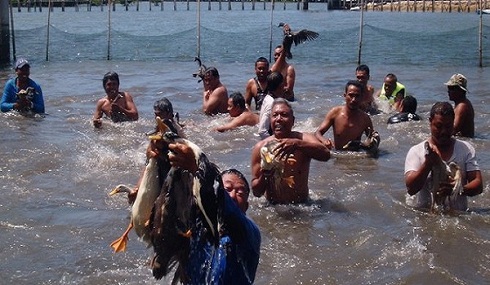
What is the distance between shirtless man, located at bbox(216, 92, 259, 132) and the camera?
10.9 m

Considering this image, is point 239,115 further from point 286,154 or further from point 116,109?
point 286,154

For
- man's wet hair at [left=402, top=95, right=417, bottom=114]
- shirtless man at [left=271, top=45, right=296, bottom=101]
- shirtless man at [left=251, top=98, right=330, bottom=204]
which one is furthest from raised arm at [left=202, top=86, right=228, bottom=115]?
shirtless man at [left=251, top=98, right=330, bottom=204]

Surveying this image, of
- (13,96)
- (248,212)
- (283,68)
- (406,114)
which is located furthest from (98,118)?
(248,212)

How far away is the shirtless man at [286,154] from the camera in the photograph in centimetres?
637

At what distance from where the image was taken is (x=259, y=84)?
469 inches

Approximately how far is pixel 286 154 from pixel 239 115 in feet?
16.4

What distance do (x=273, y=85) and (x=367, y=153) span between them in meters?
1.80

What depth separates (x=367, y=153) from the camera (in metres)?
9.57

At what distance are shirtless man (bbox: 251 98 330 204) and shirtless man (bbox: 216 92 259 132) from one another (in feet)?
13.0

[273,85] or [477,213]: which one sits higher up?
[273,85]

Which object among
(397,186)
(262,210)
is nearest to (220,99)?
(397,186)

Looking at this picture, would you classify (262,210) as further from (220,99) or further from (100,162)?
(220,99)

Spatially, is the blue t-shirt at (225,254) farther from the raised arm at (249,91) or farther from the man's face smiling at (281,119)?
the raised arm at (249,91)

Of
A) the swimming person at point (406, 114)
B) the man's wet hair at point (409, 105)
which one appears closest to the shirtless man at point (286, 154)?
the swimming person at point (406, 114)
